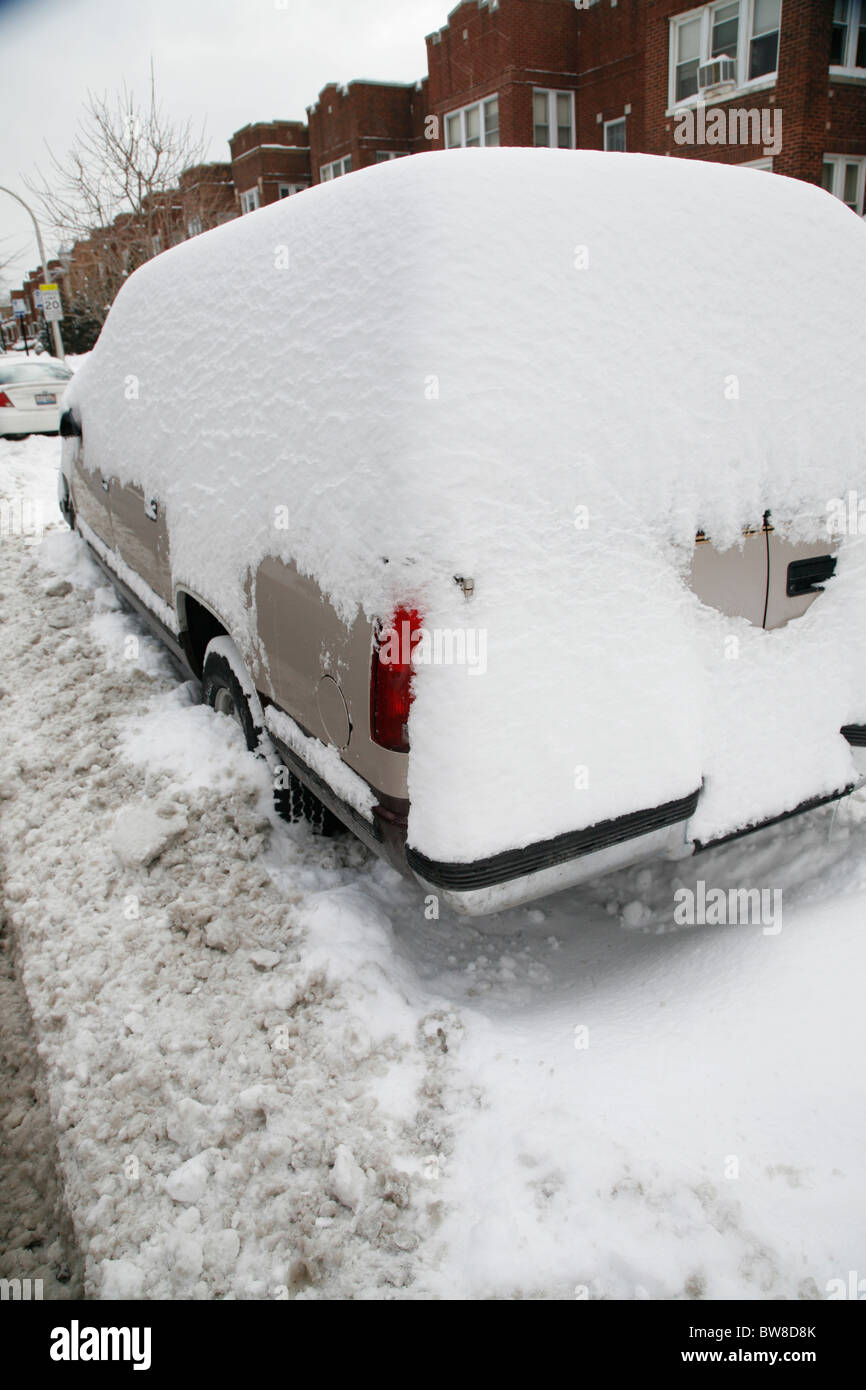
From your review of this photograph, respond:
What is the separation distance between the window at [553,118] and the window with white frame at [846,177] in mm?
8464

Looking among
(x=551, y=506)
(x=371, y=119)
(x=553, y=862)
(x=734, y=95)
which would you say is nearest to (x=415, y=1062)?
(x=553, y=862)

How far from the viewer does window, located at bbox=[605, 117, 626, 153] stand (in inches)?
899

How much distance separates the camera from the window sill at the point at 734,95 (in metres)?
16.6

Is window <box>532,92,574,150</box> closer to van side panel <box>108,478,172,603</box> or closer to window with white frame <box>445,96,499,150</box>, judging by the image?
window with white frame <box>445,96,499,150</box>

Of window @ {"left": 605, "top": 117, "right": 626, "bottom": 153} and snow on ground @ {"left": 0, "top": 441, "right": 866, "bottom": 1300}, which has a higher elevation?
window @ {"left": 605, "top": 117, "right": 626, "bottom": 153}

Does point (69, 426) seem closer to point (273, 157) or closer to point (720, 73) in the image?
point (720, 73)

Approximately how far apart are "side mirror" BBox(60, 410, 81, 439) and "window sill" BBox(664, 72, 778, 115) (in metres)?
16.9

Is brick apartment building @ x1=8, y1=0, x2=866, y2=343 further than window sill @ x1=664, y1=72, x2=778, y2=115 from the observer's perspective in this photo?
No

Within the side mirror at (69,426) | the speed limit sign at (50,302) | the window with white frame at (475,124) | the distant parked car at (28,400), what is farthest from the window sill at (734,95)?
the side mirror at (69,426)

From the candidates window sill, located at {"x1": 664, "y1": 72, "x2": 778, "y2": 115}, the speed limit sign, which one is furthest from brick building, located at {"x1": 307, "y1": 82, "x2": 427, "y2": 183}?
window sill, located at {"x1": 664, "y1": 72, "x2": 778, "y2": 115}

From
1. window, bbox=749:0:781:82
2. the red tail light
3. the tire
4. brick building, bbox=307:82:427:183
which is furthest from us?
brick building, bbox=307:82:427:183

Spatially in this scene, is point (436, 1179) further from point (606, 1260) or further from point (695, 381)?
point (695, 381)

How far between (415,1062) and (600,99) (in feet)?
88.0

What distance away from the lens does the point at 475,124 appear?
80.8 feet
